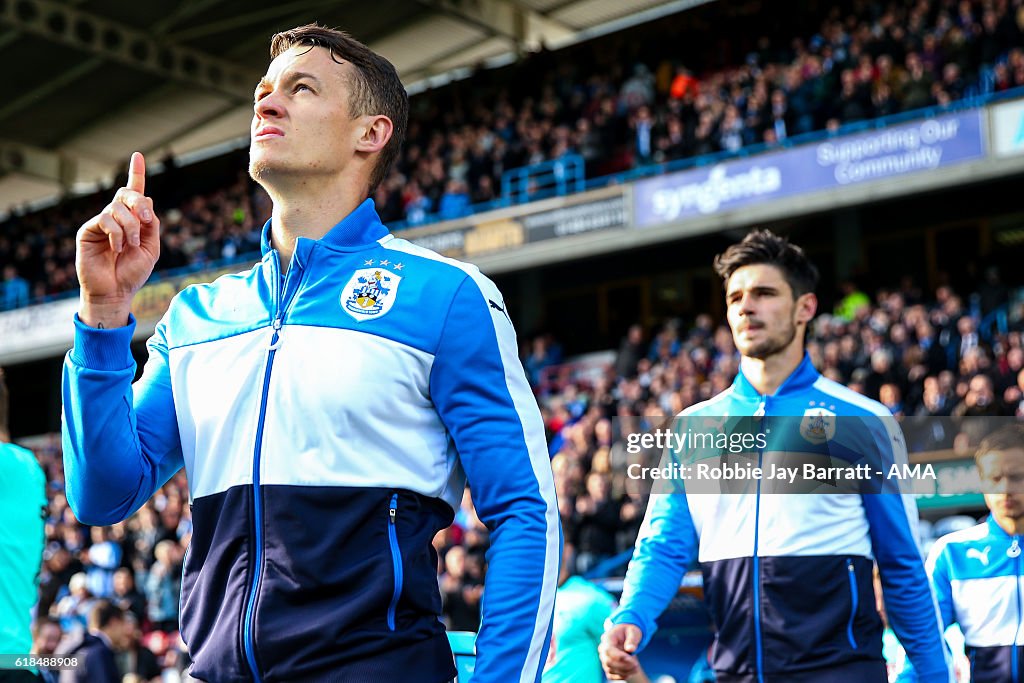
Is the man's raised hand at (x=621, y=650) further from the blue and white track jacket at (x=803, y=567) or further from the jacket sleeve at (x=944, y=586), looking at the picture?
the jacket sleeve at (x=944, y=586)

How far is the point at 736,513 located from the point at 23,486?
7.42ft

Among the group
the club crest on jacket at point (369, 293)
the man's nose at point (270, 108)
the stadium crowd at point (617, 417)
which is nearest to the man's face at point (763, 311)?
the club crest on jacket at point (369, 293)

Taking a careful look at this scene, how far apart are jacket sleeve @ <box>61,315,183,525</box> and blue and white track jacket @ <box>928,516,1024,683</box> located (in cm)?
346

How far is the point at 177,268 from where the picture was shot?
24922mm

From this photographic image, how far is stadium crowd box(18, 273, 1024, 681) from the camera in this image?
1178 cm

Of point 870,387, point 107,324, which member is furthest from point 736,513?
point 870,387

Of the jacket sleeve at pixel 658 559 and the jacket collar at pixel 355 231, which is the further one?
the jacket sleeve at pixel 658 559

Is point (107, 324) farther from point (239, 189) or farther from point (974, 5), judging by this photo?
point (239, 189)

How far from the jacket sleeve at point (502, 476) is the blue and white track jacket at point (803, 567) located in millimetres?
1936

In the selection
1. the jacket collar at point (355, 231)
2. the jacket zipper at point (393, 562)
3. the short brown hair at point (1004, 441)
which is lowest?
the jacket zipper at point (393, 562)

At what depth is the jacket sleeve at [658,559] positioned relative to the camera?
13.4ft

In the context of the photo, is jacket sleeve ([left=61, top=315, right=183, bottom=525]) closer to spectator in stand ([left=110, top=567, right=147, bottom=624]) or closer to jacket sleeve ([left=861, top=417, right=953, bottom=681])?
jacket sleeve ([left=861, top=417, right=953, bottom=681])

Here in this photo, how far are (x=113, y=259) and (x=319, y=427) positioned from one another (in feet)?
1.51

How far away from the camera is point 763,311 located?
442 cm
